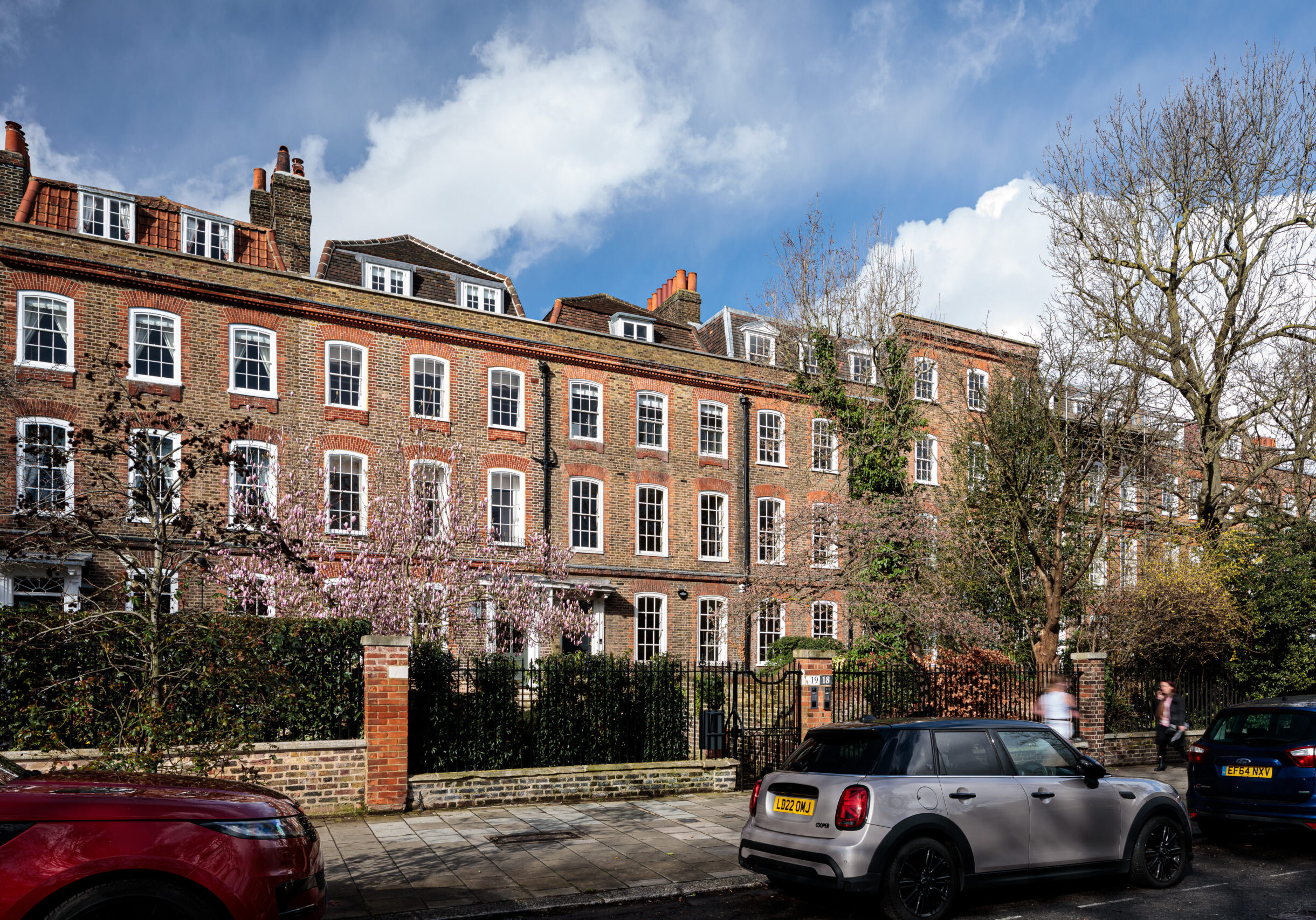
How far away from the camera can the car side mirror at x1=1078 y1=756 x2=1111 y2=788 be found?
26.5 ft

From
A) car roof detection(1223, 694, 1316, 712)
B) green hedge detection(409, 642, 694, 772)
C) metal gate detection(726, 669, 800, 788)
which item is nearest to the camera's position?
car roof detection(1223, 694, 1316, 712)

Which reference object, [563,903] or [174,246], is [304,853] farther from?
[174,246]

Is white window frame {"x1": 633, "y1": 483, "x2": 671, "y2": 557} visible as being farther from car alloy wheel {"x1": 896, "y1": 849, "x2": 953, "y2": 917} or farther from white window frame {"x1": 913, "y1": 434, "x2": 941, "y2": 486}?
car alloy wheel {"x1": 896, "y1": 849, "x2": 953, "y2": 917}

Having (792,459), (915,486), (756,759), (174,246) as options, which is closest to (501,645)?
(756,759)

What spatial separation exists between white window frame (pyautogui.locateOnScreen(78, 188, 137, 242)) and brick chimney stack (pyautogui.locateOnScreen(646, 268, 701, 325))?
17.4 meters

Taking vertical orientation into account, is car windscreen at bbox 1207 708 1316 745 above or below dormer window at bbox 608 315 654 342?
below

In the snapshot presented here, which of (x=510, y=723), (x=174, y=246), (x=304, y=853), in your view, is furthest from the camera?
(x=174, y=246)

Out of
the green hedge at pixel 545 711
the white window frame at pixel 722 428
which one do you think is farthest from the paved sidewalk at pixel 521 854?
the white window frame at pixel 722 428

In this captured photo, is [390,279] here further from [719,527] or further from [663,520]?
[719,527]

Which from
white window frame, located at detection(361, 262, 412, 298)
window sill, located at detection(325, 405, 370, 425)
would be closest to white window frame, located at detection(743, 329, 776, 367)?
white window frame, located at detection(361, 262, 412, 298)

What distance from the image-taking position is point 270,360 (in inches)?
898

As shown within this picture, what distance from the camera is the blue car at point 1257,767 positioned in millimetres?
9633

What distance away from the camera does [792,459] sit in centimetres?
2994

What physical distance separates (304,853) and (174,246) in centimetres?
2492
